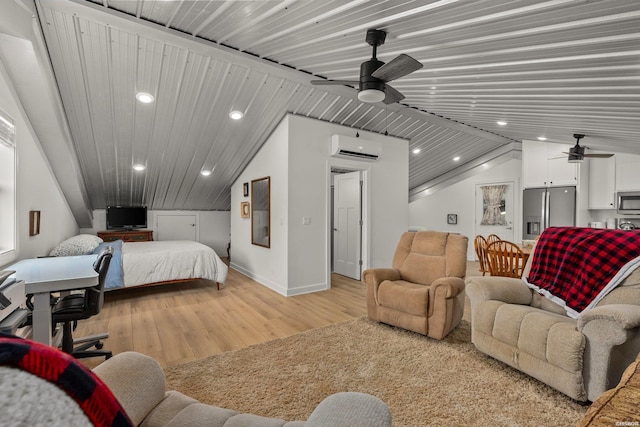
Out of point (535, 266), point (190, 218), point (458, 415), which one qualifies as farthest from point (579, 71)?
point (190, 218)

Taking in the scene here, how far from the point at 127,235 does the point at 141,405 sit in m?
6.26

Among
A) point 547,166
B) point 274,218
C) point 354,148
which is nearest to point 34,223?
point 274,218

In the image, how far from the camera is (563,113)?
3.47 m

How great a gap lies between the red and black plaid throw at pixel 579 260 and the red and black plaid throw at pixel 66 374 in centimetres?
278

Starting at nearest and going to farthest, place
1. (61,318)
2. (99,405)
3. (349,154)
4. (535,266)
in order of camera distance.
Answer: (99,405) → (61,318) → (535,266) → (349,154)

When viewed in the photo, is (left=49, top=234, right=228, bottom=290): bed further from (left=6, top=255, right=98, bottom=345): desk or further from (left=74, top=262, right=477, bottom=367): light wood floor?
(left=6, top=255, right=98, bottom=345): desk

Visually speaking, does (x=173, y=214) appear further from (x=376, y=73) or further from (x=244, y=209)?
(x=376, y=73)

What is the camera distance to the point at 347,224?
18.3ft

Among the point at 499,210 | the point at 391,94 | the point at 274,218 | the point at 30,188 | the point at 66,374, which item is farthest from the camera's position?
the point at 499,210

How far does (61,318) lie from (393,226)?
467 cm

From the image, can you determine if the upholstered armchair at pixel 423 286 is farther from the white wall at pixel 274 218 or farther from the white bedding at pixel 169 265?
the white bedding at pixel 169 265

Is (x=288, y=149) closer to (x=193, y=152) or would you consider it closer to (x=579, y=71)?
(x=193, y=152)

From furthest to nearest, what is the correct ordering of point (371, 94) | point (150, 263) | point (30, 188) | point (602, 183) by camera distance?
point (602, 183), point (150, 263), point (30, 188), point (371, 94)

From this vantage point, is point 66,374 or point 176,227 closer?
point 66,374
